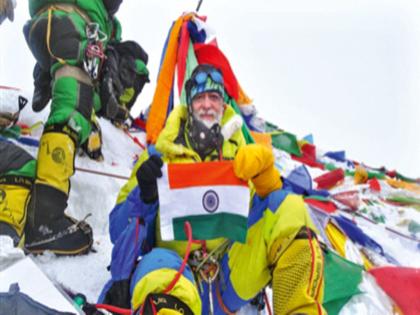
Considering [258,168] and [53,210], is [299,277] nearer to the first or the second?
[258,168]

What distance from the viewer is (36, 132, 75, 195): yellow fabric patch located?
2508 millimetres

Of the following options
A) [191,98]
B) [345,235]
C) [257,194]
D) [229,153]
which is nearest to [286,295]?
[257,194]

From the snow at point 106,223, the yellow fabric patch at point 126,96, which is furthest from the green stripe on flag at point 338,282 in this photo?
the yellow fabric patch at point 126,96

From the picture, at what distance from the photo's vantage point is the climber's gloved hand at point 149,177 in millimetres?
1860

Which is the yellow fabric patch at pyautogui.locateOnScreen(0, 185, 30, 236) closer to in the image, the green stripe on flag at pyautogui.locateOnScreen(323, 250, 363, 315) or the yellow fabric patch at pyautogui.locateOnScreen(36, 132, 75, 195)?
the yellow fabric patch at pyautogui.locateOnScreen(36, 132, 75, 195)

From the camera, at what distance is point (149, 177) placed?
6.09 ft

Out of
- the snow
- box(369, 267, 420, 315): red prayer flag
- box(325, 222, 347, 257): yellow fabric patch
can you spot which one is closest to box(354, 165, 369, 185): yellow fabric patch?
the snow

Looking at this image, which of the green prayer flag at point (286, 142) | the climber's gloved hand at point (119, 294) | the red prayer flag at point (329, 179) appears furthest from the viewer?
the green prayer flag at point (286, 142)

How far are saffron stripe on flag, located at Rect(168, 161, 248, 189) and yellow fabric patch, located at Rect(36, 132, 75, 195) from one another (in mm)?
927

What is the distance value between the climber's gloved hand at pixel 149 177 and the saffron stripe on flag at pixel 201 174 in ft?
0.18

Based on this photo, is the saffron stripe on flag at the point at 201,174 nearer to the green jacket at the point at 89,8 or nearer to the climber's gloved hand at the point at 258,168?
the climber's gloved hand at the point at 258,168

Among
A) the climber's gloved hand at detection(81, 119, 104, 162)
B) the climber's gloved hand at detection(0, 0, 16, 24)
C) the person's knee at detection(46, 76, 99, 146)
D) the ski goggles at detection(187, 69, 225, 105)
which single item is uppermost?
the climber's gloved hand at detection(0, 0, 16, 24)

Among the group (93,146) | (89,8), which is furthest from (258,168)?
(93,146)

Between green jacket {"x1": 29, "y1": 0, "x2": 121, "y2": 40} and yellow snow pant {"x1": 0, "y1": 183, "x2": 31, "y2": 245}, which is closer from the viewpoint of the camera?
yellow snow pant {"x1": 0, "y1": 183, "x2": 31, "y2": 245}
